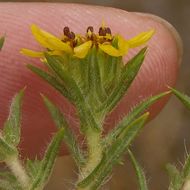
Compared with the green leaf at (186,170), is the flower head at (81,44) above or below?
above

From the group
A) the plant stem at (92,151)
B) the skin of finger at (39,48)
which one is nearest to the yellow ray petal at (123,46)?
the plant stem at (92,151)

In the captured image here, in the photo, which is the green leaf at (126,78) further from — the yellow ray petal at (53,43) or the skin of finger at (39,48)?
the skin of finger at (39,48)

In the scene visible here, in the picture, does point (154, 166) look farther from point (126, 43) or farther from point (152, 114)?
point (126, 43)

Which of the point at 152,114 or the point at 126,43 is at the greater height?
the point at 126,43

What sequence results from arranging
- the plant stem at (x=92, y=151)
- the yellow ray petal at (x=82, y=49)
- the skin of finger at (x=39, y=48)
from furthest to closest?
the skin of finger at (x=39, y=48)
the plant stem at (x=92, y=151)
the yellow ray petal at (x=82, y=49)

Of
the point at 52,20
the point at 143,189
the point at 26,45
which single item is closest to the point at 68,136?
the point at 143,189
